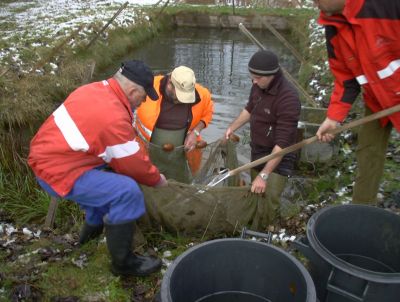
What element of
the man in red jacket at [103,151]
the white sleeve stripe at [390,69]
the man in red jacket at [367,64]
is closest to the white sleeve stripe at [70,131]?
the man in red jacket at [103,151]

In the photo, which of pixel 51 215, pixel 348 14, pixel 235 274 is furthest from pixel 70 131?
pixel 348 14

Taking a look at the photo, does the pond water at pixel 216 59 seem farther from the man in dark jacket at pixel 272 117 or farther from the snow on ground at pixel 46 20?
the man in dark jacket at pixel 272 117

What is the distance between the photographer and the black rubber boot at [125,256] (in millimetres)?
3043

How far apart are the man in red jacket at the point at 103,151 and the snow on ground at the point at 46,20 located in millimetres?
6095

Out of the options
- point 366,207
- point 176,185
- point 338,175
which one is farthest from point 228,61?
point 366,207

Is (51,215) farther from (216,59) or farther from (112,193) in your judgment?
(216,59)

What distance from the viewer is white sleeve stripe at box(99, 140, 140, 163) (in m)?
2.71

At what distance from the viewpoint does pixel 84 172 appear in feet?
9.57

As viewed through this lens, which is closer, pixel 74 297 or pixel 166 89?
pixel 74 297

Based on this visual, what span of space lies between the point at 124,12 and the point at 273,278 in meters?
14.9

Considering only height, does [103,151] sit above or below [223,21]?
above

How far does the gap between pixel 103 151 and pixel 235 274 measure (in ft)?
4.04

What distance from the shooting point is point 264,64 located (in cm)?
359

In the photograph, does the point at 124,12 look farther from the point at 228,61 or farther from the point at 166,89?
the point at 166,89
